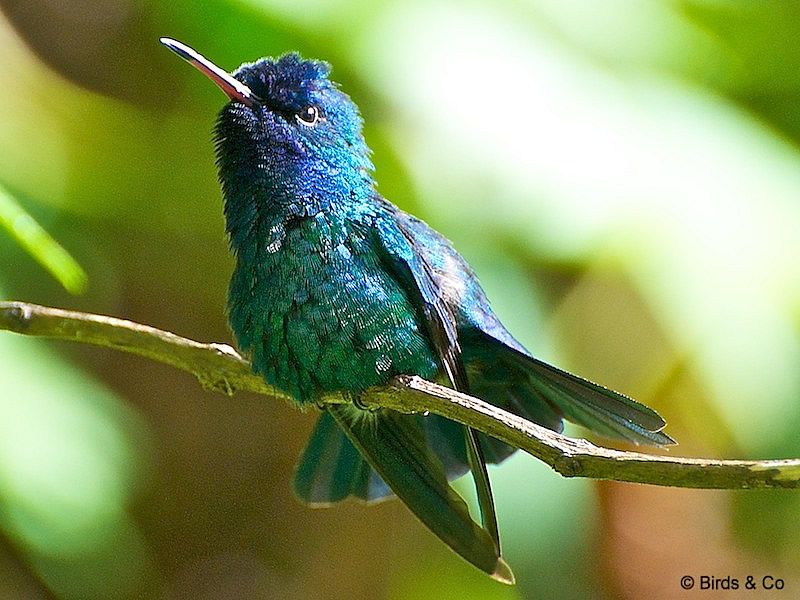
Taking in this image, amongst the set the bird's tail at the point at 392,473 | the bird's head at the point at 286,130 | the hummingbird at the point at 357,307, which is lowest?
the bird's tail at the point at 392,473

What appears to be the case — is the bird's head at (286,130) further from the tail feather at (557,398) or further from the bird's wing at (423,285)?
the tail feather at (557,398)

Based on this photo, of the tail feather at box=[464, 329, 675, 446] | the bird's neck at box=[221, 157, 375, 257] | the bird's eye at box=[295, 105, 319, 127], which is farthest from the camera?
the bird's eye at box=[295, 105, 319, 127]

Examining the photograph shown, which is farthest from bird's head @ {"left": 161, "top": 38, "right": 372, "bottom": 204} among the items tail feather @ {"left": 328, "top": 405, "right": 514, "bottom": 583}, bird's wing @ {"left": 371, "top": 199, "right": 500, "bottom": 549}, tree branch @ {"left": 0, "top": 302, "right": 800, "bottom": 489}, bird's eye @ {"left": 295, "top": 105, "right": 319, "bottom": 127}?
tail feather @ {"left": 328, "top": 405, "right": 514, "bottom": 583}

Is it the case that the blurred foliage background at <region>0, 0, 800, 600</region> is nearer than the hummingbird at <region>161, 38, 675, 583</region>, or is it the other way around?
the hummingbird at <region>161, 38, 675, 583</region>

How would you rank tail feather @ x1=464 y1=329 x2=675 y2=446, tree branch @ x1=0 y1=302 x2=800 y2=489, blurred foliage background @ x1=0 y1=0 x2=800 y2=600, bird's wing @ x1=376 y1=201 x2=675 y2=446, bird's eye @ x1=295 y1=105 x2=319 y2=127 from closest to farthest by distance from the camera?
tree branch @ x1=0 y1=302 x2=800 y2=489, tail feather @ x1=464 y1=329 x2=675 y2=446, bird's wing @ x1=376 y1=201 x2=675 y2=446, bird's eye @ x1=295 y1=105 x2=319 y2=127, blurred foliage background @ x1=0 y1=0 x2=800 y2=600

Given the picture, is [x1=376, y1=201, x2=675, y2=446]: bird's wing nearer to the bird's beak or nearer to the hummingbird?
the hummingbird

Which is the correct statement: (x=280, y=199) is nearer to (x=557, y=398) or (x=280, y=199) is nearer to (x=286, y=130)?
(x=286, y=130)

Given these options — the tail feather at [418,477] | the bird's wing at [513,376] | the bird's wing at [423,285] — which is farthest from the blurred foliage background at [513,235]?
the tail feather at [418,477]
